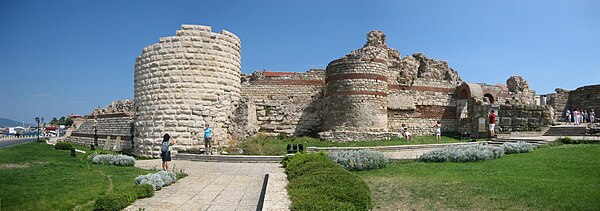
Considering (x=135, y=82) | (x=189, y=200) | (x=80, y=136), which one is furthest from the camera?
(x=80, y=136)

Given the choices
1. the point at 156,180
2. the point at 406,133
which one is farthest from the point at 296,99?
the point at 156,180

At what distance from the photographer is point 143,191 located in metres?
7.68

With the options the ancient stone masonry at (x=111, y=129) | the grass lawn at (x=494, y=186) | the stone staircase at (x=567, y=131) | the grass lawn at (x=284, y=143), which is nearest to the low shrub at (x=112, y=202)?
the grass lawn at (x=494, y=186)

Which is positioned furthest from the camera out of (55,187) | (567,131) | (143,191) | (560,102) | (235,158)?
(560,102)

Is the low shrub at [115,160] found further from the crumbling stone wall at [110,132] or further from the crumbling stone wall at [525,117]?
the crumbling stone wall at [525,117]

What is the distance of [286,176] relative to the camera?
916 centimetres

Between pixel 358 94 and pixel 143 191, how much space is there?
1536 cm

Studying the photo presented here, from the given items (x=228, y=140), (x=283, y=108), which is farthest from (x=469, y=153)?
(x=283, y=108)

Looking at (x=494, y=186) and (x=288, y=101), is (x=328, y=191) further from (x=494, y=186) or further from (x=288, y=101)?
(x=288, y=101)

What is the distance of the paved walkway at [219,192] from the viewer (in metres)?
6.95

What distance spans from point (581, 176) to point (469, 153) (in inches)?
171

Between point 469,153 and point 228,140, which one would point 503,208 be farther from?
point 228,140

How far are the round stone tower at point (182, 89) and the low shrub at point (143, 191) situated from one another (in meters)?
7.75

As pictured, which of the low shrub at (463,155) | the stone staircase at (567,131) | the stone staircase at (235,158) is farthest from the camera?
the stone staircase at (567,131)
